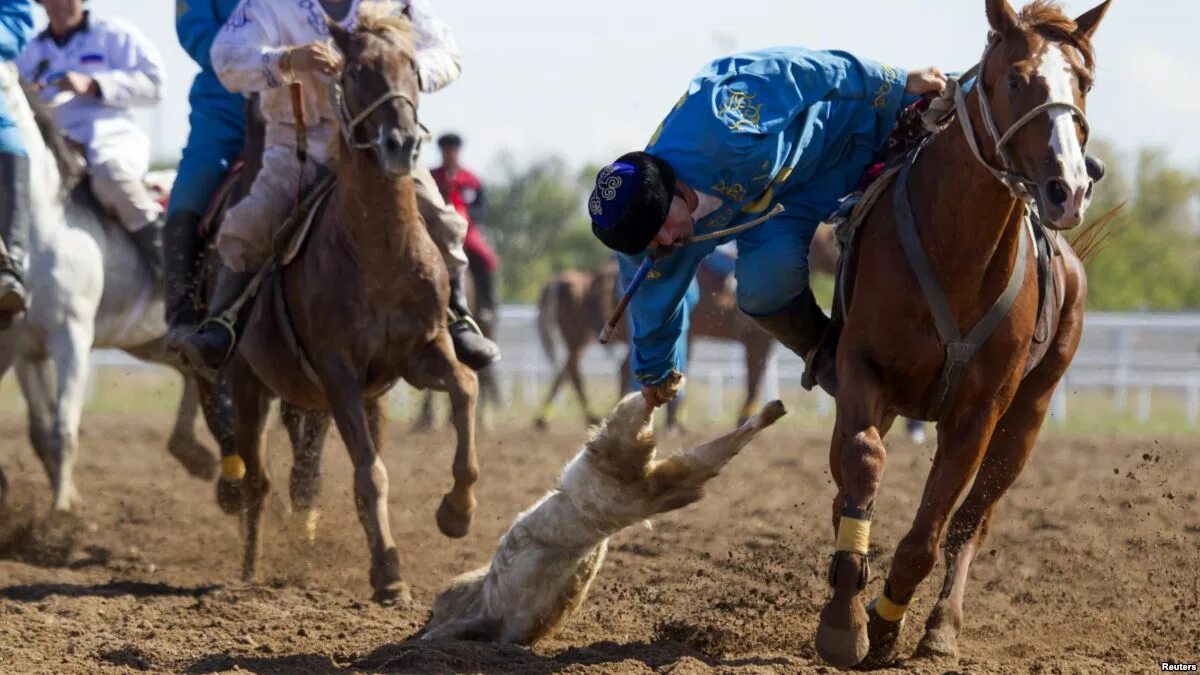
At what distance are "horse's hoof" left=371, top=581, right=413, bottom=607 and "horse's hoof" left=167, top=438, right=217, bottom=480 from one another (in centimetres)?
317

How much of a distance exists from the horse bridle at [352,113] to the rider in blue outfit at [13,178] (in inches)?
86.1

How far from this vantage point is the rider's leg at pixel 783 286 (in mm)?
5402

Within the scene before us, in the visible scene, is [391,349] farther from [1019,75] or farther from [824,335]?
[1019,75]

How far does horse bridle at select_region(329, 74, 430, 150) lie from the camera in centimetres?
601

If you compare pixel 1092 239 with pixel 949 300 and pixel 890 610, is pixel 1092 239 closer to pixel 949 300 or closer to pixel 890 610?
pixel 949 300

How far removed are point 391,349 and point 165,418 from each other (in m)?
10.8

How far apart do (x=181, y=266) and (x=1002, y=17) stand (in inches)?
171

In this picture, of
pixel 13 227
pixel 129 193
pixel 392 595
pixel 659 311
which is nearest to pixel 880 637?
pixel 659 311

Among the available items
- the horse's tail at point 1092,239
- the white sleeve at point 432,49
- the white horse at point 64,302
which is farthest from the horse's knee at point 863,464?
the white horse at point 64,302

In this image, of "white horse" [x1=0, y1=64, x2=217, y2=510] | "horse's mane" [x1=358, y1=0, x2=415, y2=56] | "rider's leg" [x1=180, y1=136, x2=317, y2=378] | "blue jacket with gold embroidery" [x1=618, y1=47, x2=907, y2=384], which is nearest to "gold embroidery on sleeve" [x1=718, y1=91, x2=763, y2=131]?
"blue jacket with gold embroidery" [x1=618, y1=47, x2=907, y2=384]

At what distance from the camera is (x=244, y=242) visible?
6840mm

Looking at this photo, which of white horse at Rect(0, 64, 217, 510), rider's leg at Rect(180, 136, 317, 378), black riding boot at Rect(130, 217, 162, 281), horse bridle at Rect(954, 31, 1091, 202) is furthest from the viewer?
black riding boot at Rect(130, 217, 162, 281)

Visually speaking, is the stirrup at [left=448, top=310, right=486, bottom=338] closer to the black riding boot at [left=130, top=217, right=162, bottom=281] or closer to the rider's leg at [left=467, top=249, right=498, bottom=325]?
the black riding boot at [left=130, top=217, right=162, bottom=281]

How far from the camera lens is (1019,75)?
177 inches
